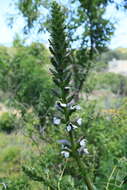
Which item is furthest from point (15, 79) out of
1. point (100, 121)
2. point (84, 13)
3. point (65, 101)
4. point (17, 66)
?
point (65, 101)

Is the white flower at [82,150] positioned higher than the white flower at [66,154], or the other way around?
the white flower at [82,150]

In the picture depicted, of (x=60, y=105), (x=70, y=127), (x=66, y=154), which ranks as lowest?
(x=66, y=154)

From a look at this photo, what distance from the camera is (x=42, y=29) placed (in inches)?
445

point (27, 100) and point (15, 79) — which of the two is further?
point (15, 79)

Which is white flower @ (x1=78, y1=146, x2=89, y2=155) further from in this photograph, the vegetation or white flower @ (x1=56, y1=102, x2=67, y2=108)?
white flower @ (x1=56, y1=102, x2=67, y2=108)

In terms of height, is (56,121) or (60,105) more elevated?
(60,105)

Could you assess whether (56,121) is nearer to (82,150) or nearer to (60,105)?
(60,105)

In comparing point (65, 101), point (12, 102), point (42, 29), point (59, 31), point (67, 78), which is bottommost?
point (65, 101)

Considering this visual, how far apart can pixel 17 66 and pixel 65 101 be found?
1209cm

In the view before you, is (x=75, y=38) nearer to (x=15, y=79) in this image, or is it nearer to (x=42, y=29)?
(x=42, y=29)

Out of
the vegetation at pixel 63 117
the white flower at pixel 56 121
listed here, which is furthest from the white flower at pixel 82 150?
the white flower at pixel 56 121

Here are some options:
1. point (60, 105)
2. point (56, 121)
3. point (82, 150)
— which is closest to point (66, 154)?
point (82, 150)

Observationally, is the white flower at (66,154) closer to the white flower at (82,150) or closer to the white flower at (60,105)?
the white flower at (82,150)

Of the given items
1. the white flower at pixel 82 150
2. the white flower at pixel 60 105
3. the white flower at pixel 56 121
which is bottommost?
the white flower at pixel 82 150
